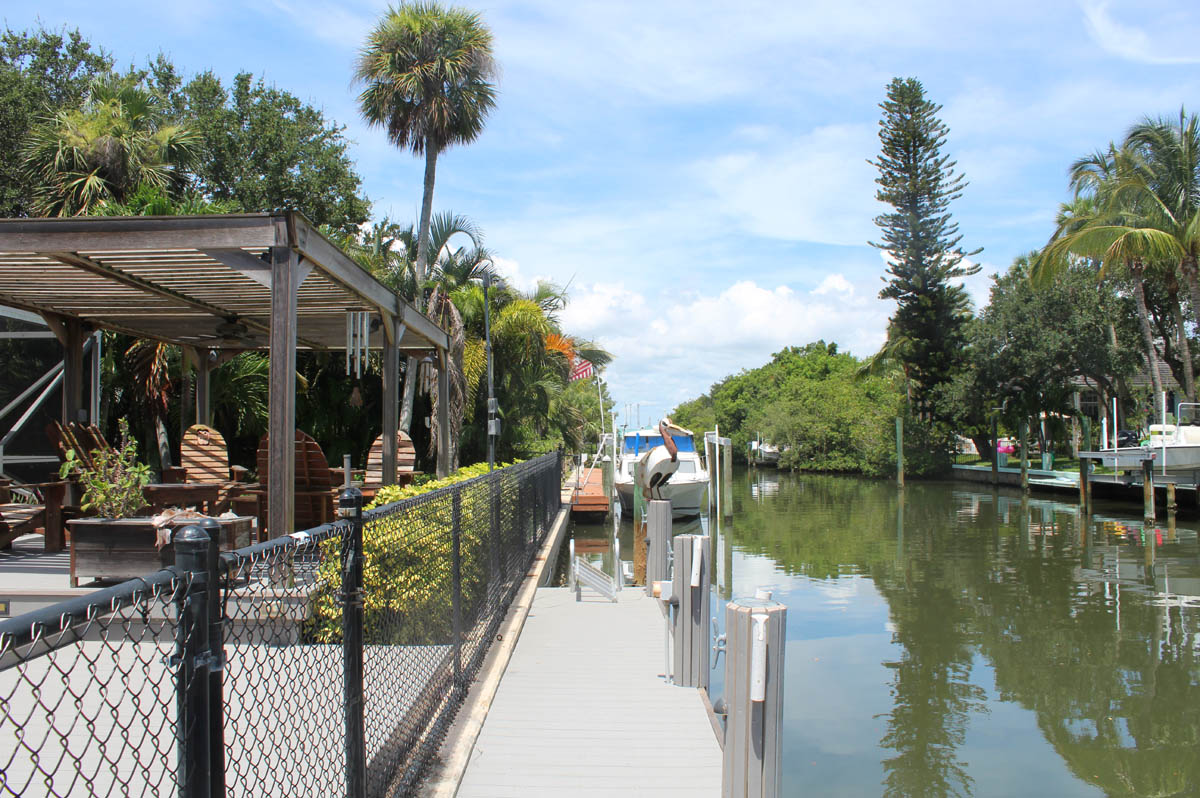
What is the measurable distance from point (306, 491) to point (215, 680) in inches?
251

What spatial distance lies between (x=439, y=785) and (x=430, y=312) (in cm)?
1571

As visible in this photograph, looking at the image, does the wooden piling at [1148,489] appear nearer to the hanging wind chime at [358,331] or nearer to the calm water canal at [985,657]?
the calm water canal at [985,657]

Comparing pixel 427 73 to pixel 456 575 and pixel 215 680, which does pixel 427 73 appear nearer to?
pixel 456 575

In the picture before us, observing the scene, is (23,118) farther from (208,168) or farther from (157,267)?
(157,267)

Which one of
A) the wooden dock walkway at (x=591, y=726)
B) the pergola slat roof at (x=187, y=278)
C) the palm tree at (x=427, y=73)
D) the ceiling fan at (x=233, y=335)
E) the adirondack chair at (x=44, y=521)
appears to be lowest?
the wooden dock walkway at (x=591, y=726)

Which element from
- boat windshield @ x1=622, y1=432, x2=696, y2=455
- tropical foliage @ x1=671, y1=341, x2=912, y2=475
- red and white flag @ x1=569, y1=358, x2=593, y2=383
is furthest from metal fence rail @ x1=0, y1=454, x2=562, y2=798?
tropical foliage @ x1=671, y1=341, x2=912, y2=475

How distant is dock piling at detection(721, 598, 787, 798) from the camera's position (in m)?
3.39

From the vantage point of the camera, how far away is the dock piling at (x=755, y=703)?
11.1 feet

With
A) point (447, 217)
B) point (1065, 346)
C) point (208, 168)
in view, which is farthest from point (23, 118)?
point (1065, 346)

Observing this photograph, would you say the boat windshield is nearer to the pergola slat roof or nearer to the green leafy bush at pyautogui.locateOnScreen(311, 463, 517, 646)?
the pergola slat roof

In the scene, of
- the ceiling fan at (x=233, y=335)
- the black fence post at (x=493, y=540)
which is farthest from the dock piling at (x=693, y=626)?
the ceiling fan at (x=233, y=335)

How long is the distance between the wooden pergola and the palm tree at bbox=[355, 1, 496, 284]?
869cm

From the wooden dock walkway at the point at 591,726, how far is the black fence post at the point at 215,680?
2.60m

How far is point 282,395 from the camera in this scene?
602cm
